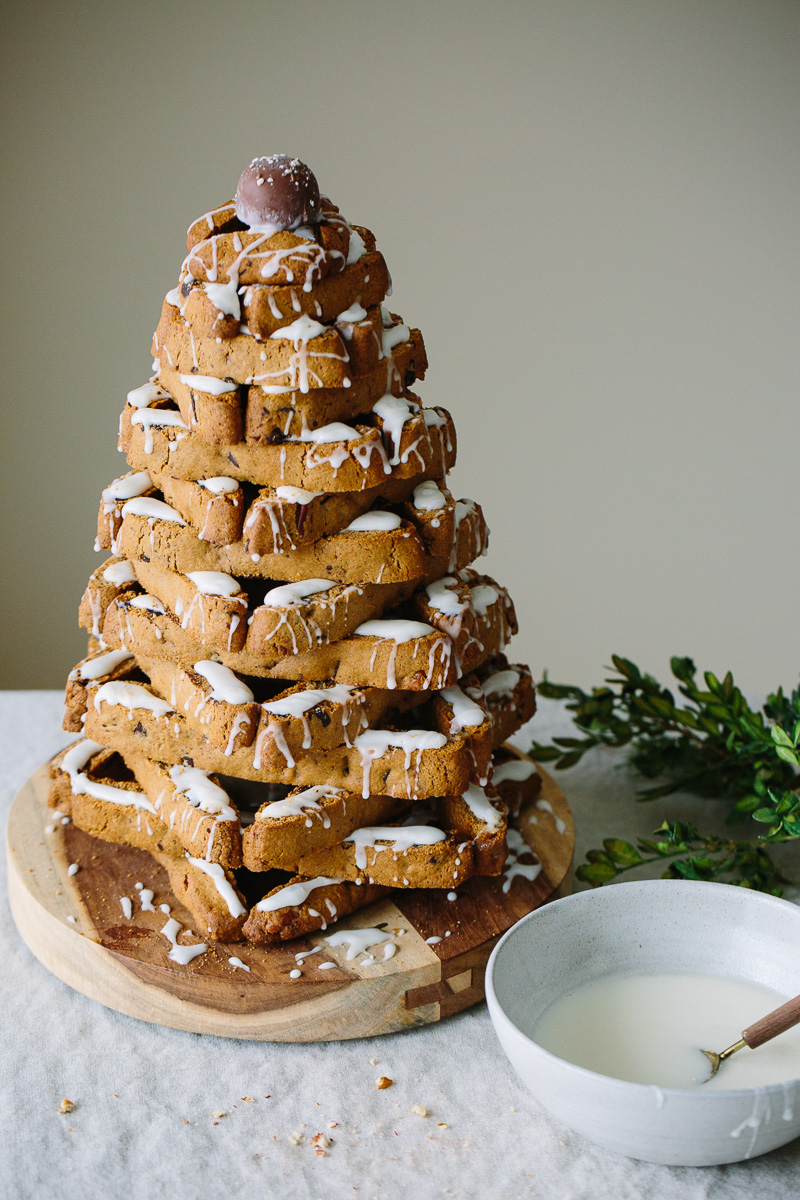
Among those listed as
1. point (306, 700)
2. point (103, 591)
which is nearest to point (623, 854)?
point (306, 700)

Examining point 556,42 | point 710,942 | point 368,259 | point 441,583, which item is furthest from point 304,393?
point 556,42

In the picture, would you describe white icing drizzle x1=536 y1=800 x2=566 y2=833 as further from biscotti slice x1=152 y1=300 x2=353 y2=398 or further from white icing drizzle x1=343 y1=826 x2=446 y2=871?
biscotti slice x1=152 y1=300 x2=353 y2=398

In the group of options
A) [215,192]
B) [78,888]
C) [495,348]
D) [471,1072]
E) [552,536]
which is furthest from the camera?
[552,536]

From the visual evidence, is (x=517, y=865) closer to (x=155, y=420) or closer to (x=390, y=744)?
(x=390, y=744)

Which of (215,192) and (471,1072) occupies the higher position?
(215,192)

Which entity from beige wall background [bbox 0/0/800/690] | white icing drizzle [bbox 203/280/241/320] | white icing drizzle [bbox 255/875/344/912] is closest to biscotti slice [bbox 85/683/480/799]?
white icing drizzle [bbox 255/875/344/912]

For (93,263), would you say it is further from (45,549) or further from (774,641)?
(774,641)
